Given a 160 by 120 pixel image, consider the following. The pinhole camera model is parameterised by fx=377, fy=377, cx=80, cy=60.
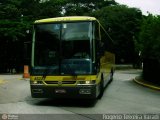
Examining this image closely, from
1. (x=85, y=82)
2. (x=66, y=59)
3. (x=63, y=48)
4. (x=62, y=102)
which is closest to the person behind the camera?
(x=85, y=82)

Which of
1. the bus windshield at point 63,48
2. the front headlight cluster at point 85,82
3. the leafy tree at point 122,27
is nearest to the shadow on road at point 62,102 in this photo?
the front headlight cluster at point 85,82

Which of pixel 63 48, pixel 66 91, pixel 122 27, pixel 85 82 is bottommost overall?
pixel 66 91

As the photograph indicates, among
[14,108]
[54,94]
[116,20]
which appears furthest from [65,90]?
[116,20]

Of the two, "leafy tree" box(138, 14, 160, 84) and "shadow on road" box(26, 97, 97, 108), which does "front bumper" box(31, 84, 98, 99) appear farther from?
"leafy tree" box(138, 14, 160, 84)

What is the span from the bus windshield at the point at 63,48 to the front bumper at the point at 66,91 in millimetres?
533

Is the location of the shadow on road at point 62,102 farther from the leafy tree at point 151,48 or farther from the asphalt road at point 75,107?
the leafy tree at point 151,48

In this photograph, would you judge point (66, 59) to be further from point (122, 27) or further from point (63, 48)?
point (122, 27)

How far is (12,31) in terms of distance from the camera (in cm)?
4372

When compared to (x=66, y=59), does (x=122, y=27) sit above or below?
above

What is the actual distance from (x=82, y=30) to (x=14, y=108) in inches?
147

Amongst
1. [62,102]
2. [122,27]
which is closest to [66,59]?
[62,102]

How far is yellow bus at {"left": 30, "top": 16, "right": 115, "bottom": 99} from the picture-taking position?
44.0 ft

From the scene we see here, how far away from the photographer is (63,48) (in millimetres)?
13727

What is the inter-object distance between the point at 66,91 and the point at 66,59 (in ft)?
3.76
